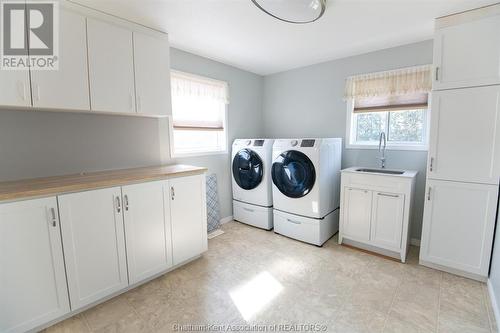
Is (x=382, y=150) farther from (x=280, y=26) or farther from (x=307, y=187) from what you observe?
(x=280, y=26)

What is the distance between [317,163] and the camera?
2516 millimetres

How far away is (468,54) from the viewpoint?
190cm

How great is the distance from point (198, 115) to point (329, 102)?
1828 mm

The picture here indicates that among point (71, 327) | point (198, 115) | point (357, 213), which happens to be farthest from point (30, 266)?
point (357, 213)

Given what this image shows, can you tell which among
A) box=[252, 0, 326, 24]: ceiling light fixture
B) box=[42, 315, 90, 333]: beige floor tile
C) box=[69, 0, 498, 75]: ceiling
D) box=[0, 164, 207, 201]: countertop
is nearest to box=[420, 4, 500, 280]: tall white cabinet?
box=[69, 0, 498, 75]: ceiling

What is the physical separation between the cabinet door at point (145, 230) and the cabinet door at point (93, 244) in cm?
6

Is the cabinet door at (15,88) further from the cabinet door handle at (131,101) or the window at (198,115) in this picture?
the window at (198,115)

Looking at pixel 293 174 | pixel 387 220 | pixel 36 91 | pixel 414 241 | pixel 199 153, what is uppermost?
pixel 36 91

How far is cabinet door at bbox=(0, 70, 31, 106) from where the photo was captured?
1.47 meters

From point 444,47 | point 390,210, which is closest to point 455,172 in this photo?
point 390,210

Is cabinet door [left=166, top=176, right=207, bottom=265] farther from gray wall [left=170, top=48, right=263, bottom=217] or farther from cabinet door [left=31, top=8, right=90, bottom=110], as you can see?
cabinet door [left=31, top=8, right=90, bottom=110]

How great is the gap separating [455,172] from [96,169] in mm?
3257

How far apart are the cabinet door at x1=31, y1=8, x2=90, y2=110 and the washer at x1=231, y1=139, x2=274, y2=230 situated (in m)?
1.86

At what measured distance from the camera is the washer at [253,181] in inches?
118
